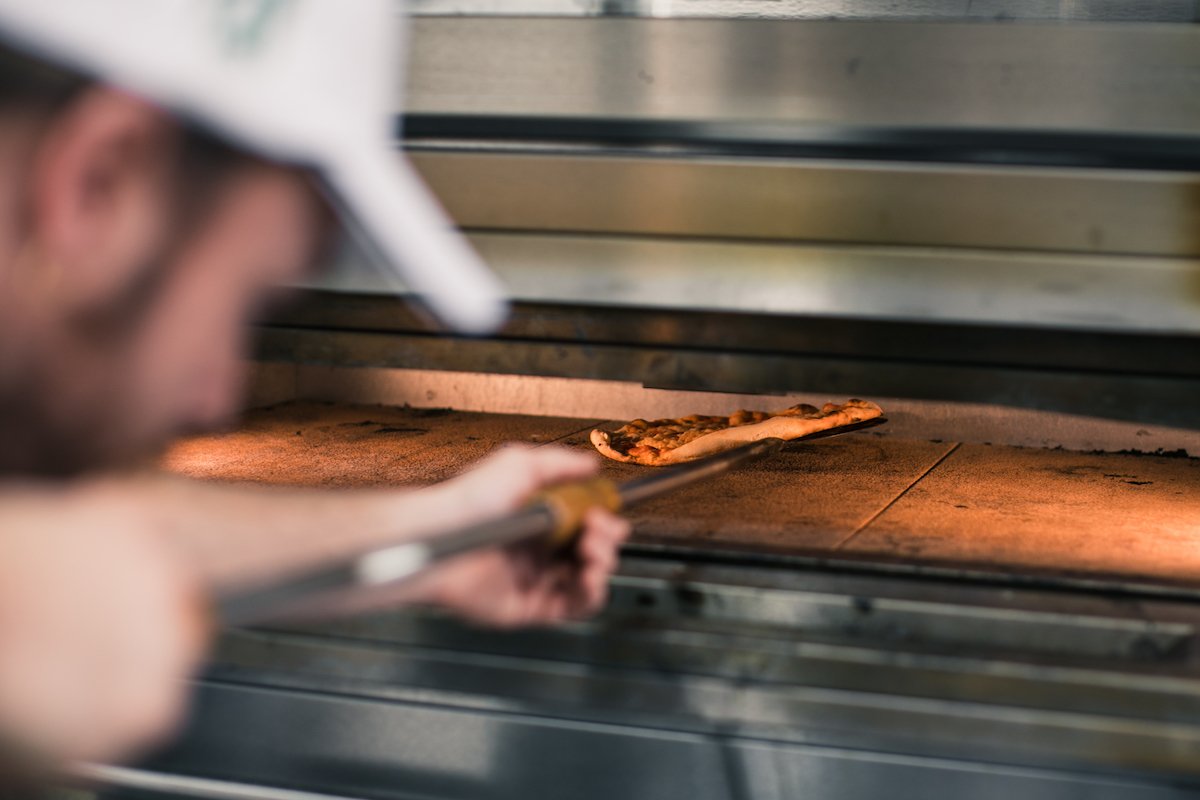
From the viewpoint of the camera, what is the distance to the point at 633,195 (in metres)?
1.54

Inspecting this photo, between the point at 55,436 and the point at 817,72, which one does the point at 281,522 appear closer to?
the point at 55,436

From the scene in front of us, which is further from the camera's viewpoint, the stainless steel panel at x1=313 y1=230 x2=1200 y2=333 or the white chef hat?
the stainless steel panel at x1=313 y1=230 x2=1200 y2=333

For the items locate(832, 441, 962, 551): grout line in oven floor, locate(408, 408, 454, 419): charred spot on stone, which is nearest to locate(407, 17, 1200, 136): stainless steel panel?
locate(832, 441, 962, 551): grout line in oven floor

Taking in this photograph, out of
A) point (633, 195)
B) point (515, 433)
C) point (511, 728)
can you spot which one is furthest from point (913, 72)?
point (515, 433)

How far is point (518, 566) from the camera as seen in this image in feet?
3.63

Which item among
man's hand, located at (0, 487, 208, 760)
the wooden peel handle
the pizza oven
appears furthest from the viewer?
the pizza oven

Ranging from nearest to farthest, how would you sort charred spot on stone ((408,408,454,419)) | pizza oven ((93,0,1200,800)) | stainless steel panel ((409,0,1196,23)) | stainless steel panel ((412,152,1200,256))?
pizza oven ((93,0,1200,800)), stainless steel panel ((412,152,1200,256)), stainless steel panel ((409,0,1196,23)), charred spot on stone ((408,408,454,419))

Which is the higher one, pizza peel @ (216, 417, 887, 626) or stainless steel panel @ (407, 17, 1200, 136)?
stainless steel panel @ (407, 17, 1200, 136)

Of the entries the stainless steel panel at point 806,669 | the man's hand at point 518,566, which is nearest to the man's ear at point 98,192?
the man's hand at point 518,566

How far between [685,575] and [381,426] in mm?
1499

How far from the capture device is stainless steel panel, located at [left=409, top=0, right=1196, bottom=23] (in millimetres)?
1530

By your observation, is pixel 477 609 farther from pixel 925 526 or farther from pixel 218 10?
pixel 925 526

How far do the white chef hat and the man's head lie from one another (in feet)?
0.04

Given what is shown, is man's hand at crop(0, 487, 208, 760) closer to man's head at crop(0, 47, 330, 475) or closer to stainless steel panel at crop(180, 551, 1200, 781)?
man's head at crop(0, 47, 330, 475)
